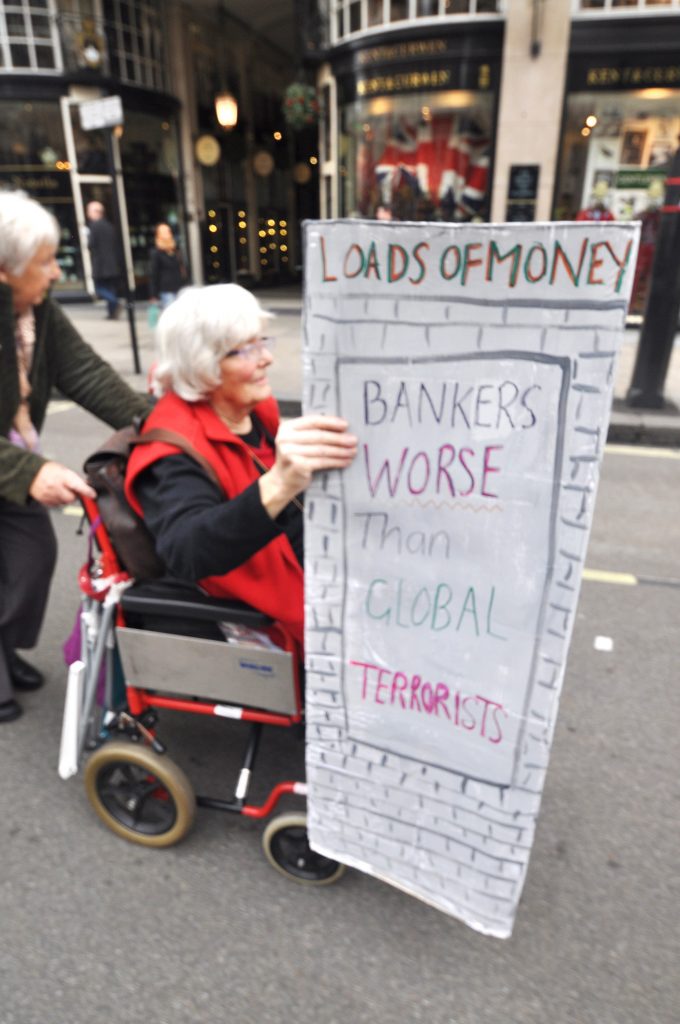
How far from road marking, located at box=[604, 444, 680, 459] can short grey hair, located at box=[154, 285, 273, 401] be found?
468cm

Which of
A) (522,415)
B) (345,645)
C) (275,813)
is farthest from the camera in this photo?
(275,813)

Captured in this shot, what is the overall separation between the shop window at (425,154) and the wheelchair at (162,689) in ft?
31.1

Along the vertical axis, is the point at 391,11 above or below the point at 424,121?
above

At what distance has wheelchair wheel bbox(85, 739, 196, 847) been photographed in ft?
6.26

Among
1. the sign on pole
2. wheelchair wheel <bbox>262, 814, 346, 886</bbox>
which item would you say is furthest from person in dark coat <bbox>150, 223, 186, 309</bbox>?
wheelchair wheel <bbox>262, 814, 346, 886</bbox>

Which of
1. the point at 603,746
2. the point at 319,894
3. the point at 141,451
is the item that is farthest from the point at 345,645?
the point at 603,746

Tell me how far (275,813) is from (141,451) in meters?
1.24

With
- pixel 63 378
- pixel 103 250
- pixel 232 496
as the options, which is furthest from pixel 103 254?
pixel 232 496

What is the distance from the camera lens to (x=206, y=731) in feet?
8.43

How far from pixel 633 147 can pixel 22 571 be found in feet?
34.8

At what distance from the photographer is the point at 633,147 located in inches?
390

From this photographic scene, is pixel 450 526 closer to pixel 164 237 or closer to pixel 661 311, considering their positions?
pixel 661 311

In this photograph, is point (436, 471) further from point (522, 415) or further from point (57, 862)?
point (57, 862)

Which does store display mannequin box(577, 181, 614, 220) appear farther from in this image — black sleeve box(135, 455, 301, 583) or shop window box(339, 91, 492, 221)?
black sleeve box(135, 455, 301, 583)
